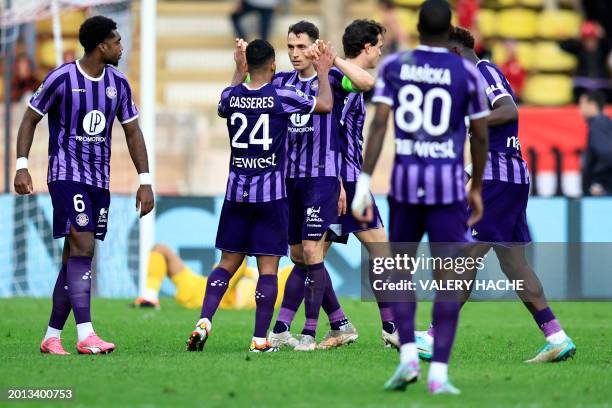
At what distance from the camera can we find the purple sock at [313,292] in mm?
9383

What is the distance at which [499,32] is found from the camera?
23.1 metres

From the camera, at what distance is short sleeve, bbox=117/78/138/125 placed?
29.8 ft

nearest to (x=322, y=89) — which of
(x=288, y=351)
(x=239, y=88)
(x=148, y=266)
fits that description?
(x=239, y=88)

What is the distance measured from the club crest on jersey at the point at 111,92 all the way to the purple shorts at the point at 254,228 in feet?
3.51

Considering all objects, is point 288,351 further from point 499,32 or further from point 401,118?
point 499,32

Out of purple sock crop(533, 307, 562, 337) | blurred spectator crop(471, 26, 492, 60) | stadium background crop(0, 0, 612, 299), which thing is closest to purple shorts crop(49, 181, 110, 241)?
purple sock crop(533, 307, 562, 337)

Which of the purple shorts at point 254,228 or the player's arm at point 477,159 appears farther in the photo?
the purple shorts at point 254,228

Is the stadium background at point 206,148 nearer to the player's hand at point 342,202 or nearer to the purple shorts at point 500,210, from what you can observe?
the player's hand at point 342,202

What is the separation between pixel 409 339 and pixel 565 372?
4.88ft

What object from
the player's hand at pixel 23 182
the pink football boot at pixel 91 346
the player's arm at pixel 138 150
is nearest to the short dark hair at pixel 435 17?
the player's arm at pixel 138 150

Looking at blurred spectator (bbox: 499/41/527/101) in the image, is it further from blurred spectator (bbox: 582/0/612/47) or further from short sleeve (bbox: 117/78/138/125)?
short sleeve (bbox: 117/78/138/125)

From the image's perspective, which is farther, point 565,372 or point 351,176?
point 351,176

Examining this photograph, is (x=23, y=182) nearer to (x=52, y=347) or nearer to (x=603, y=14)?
(x=52, y=347)

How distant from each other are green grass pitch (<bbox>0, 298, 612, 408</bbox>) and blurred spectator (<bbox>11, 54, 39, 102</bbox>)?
8215mm
